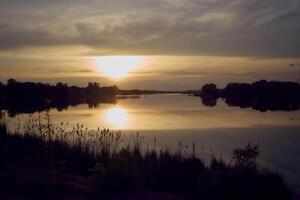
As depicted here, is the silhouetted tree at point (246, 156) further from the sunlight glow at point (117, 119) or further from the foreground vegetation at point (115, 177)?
the sunlight glow at point (117, 119)

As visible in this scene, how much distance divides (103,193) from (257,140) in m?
17.5

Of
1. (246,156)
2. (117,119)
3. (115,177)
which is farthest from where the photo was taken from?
(117,119)

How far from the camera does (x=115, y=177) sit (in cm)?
947

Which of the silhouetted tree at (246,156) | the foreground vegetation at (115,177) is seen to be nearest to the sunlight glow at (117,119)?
the foreground vegetation at (115,177)

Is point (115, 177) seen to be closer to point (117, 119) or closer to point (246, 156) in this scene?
point (246, 156)

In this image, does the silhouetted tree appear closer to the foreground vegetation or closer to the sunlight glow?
the foreground vegetation

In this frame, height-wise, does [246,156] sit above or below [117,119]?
above

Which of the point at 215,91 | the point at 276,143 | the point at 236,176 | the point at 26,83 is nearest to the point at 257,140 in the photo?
the point at 276,143

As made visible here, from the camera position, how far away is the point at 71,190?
8.77 m

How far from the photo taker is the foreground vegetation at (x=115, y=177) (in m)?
8.69

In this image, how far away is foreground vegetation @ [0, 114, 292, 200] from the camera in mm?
8688

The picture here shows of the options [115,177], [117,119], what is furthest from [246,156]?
[117,119]

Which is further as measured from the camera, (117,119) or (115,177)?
(117,119)

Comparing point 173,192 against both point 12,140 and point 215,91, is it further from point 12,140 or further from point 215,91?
point 215,91
